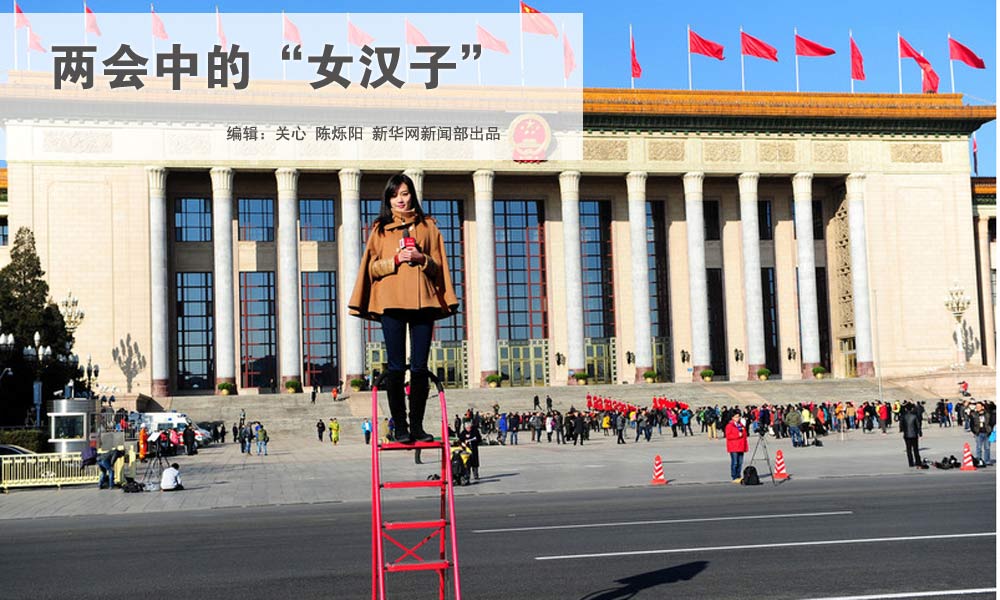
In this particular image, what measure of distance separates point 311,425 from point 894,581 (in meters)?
46.6

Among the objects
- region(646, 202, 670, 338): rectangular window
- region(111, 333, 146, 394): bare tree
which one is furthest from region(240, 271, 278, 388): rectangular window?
region(646, 202, 670, 338): rectangular window

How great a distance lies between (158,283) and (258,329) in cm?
722

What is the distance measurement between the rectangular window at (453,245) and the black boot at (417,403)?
60.8 m

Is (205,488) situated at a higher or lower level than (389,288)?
lower

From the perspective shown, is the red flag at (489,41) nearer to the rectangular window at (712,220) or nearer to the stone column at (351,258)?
the stone column at (351,258)

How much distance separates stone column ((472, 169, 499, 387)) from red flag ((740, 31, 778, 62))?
1627 cm

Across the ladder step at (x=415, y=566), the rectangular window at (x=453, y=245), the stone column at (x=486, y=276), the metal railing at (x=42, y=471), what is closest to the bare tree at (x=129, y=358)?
the rectangular window at (x=453, y=245)

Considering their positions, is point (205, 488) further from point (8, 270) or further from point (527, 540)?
point (8, 270)

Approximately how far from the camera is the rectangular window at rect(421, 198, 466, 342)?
229 ft

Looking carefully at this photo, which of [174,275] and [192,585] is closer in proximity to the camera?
[192,585]

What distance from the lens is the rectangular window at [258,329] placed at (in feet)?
220

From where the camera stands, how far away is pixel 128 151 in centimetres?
6328

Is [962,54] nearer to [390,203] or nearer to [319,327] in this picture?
[319,327]

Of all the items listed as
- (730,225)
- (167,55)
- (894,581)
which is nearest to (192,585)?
(894,581)
